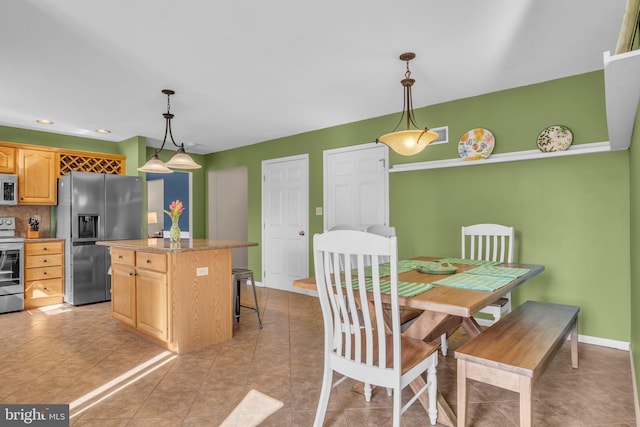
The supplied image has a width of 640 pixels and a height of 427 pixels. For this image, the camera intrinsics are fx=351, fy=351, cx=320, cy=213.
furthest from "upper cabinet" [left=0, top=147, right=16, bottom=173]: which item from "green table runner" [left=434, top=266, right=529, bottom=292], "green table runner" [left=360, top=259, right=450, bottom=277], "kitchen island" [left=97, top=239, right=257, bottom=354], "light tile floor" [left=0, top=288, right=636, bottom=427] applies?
"green table runner" [left=434, top=266, right=529, bottom=292]

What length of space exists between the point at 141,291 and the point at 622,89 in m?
3.57

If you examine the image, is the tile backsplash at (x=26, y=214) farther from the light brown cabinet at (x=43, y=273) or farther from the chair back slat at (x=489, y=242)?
the chair back slat at (x=489, y=242)

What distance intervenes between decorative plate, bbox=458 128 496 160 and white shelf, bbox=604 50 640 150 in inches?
47.2

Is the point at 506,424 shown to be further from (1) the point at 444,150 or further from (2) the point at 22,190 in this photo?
(2) the point at 22,190

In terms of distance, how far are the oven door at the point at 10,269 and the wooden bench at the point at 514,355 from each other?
4.95m

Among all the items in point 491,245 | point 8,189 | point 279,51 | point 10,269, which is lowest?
point 10,269

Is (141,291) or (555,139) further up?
(555,139)

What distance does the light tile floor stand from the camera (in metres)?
1.97

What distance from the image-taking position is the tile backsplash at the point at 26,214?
15.2 feet

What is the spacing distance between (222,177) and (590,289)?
5.84 metres

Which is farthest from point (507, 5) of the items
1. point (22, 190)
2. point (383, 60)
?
point (22, 190)

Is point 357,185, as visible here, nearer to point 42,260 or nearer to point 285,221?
point 285,221

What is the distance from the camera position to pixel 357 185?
455cm

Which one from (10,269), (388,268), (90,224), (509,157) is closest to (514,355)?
(388,268)
